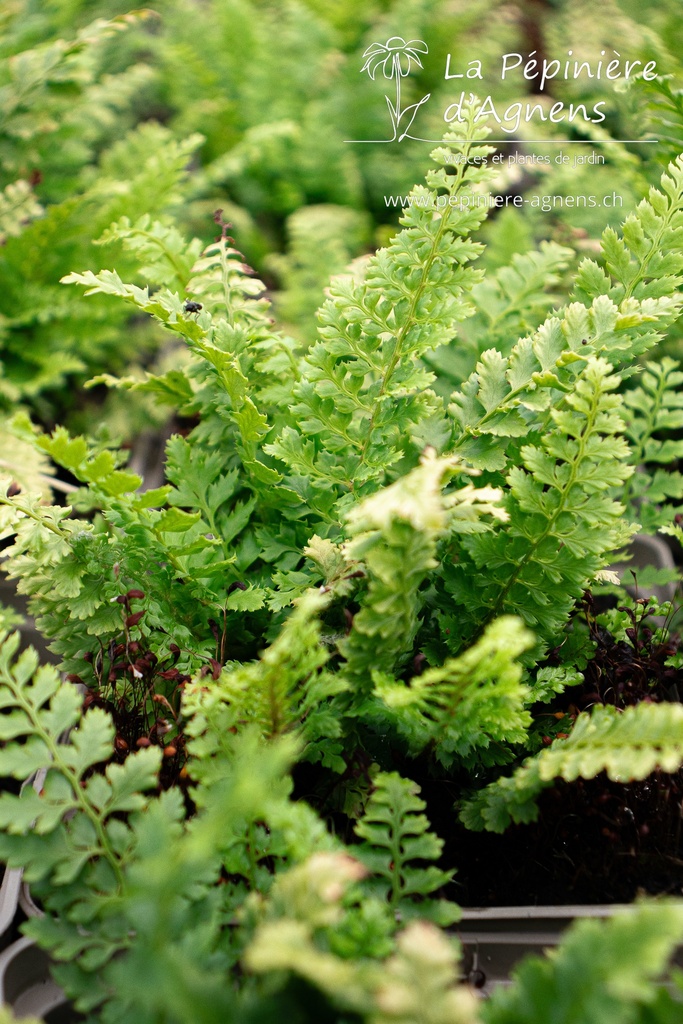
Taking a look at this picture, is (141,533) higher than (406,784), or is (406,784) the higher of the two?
(141,533)

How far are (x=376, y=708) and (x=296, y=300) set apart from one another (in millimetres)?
1033

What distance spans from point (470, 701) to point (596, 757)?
0.39 ft

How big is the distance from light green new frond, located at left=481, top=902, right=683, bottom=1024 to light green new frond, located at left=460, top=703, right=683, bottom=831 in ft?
0.37

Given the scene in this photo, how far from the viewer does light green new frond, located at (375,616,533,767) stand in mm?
630

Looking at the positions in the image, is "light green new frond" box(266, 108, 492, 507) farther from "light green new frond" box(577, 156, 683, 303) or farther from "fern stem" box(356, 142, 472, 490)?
"light green new frond" box(577, 156, 683, 303)

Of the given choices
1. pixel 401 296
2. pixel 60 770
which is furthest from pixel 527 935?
pixel 401 296

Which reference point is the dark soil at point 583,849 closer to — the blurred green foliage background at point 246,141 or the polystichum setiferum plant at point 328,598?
the polystichum setiferum plant at point 328,598

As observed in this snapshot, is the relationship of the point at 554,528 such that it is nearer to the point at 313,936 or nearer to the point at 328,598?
the point at 328,598

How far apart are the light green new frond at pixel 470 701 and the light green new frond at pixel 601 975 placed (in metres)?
0.20

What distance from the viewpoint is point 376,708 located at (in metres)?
0.74

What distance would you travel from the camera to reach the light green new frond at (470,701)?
2.07 ft

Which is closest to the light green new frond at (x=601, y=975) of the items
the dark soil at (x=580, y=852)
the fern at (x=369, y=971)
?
the fern at (x=369, y=971)

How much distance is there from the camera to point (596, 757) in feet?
2.01

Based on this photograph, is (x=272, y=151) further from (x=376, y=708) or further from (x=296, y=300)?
(x=376, y=708)
